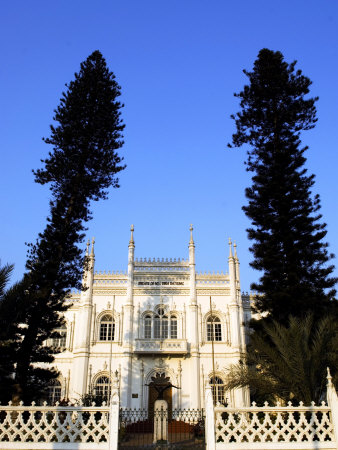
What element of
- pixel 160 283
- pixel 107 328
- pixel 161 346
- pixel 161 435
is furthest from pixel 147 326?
pixel 161 435

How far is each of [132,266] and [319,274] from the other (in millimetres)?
12922

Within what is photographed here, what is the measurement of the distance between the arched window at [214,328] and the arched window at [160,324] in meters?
2.72

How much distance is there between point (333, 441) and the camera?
7773 mm

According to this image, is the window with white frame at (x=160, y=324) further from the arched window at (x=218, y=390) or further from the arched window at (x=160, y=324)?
the arched window at (x=218, y=390)

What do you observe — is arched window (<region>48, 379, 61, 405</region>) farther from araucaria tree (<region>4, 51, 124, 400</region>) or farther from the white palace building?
araucaria tree (<region>4, 51, 124, 400</region>)

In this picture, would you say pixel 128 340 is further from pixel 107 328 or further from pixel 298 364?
pixel 298 364

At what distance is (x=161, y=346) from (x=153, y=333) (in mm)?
1513

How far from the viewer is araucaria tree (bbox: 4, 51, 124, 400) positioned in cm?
1482

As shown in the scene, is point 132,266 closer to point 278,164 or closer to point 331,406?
point 278,164

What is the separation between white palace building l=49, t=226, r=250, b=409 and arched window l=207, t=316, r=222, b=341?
6 cm

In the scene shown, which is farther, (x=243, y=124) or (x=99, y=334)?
(x=99, y=334)

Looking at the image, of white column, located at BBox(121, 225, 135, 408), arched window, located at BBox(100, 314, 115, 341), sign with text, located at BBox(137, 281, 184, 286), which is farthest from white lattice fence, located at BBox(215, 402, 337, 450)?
sign with text, located at BBox(137, 281, 184, 286)

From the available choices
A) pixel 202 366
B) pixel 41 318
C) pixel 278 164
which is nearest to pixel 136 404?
pixel 202 366

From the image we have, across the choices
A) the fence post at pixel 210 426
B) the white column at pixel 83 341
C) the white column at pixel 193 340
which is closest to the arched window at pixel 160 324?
the white column at pixel 193 340
